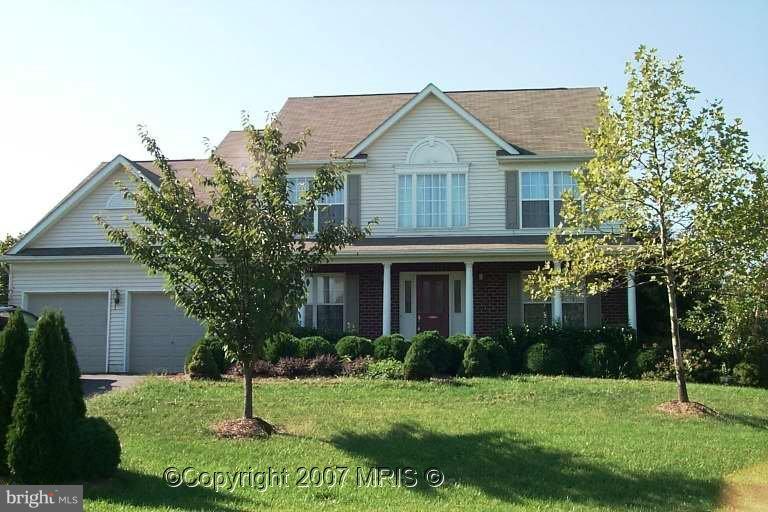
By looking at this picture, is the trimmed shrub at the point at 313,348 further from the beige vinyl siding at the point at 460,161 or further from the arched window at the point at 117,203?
the arched window at the point at 117,203

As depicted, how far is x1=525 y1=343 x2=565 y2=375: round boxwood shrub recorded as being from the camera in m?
16.3

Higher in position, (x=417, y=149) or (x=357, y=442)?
(x=417, y=149)

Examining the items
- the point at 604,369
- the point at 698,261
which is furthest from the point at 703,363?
the point at 698,261

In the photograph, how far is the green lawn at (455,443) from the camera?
25.9 ft

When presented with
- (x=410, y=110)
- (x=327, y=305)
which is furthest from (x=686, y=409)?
(x=410, y=110)

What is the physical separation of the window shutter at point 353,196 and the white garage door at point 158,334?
5.15 m

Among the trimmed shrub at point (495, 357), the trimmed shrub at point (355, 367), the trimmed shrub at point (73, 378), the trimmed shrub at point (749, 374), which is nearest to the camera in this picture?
the trimmed shrub at point (73, 378)

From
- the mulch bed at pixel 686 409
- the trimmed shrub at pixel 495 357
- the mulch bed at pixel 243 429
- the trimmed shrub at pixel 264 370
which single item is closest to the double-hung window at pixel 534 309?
the trimmed shrub at pixel 495 357

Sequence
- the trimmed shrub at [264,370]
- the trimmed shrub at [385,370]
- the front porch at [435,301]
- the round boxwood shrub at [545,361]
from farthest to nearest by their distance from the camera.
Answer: the front porch at [435,301]
the round boxwood shrub at [545,361]
the trimmed shrub at [264,370]
the trimmed shrub at [385,370]

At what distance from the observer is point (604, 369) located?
1633 cm

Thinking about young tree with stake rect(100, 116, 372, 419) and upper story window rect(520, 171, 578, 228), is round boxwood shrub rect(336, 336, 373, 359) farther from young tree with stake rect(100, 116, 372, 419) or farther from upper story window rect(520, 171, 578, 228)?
young tree with stake rect(100, 116, 372, 419)

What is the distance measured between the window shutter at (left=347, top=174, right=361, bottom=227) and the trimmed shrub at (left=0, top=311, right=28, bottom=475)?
482 inches

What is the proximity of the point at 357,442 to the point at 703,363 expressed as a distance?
9.41 m

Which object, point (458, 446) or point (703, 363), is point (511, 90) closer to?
point (703, 363)
